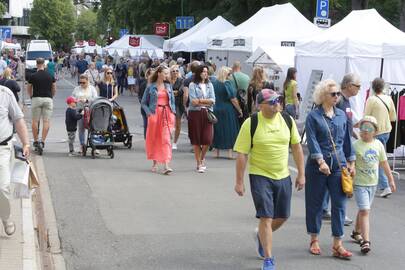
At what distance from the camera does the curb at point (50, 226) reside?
23.3 ft

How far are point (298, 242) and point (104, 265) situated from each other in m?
2.16

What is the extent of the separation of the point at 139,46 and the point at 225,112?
91.1ft

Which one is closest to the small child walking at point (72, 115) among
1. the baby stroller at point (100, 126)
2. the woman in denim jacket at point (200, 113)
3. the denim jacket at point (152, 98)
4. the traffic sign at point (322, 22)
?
the baby stroller at point (100, 126)

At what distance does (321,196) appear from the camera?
23.7ft

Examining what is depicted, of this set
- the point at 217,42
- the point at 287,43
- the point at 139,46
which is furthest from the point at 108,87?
the point at 139,46

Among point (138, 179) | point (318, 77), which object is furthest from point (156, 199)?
point (318, 77)

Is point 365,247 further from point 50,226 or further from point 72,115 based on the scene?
point 72,115

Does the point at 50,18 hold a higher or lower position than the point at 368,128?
higher

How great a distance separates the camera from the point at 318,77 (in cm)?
1761

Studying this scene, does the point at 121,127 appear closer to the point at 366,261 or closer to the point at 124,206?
the point at 124,206

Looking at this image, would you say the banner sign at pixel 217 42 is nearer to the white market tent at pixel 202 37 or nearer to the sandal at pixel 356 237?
the white market tent at pixel 202 37

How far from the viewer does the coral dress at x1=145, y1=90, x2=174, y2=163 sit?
40.0 ft

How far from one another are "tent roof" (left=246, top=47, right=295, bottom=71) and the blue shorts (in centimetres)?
1429

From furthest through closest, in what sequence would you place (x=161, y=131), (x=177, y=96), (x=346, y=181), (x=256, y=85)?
(x=177, y=96)
(x=256, y=85)
(x=161, y=131)
(x=346, y=181)
